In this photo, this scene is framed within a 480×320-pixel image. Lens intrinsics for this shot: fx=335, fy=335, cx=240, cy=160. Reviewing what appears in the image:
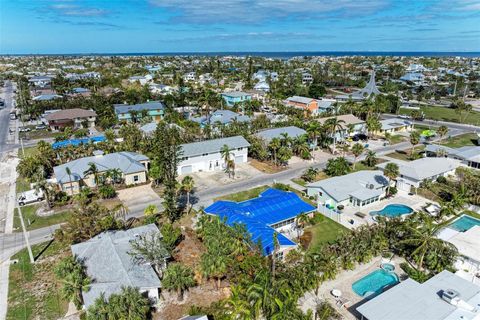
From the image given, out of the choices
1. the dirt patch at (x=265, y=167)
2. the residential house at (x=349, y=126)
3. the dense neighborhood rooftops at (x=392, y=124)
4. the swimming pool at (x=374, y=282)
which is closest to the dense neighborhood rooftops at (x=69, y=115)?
the dirt patch at (x=265, y=167)

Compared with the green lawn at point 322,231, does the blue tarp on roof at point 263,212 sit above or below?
above

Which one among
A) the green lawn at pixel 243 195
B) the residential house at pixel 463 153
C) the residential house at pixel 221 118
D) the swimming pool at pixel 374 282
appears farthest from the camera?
the residential house at pixel 221 118

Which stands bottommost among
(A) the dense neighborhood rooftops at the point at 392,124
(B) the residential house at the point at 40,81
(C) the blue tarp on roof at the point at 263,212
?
(C) the blue tarp on roof at the point at 263,212

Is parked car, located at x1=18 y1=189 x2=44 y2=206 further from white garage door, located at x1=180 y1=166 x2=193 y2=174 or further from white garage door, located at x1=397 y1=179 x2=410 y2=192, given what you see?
white garage door, located at x1=397 y1=179 x2=410 y2=192

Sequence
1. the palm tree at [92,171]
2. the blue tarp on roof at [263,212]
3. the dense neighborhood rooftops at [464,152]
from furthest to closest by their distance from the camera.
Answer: the dense neighborhood rooftops at [464,152], the palm tree at [92,171], the blue tarp on roof at [263,212]

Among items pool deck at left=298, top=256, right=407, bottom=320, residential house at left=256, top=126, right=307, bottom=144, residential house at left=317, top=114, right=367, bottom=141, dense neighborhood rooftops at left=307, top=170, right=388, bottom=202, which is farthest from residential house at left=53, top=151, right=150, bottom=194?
residential house at left=317, top=114, right=367, bottom=141

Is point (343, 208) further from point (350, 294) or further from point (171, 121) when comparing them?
point (171, 121)

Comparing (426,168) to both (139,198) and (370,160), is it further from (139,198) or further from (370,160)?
(139,198)

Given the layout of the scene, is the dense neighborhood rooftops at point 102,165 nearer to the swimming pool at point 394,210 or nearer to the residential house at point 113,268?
the residential house at point 113,268
